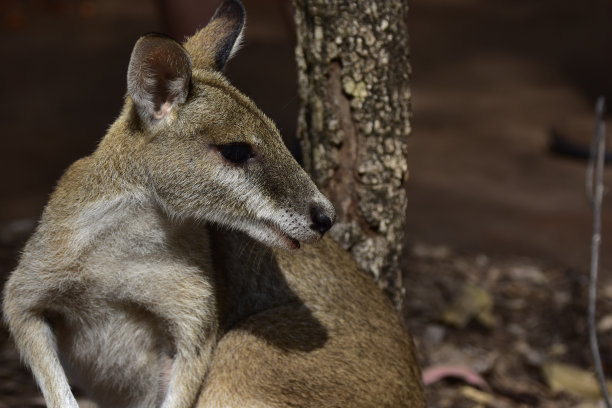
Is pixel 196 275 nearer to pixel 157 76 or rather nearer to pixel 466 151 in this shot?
pixel 157 76

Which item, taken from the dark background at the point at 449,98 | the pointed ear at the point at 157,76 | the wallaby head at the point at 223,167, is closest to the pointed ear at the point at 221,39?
the wallaby head at the point at 223,167

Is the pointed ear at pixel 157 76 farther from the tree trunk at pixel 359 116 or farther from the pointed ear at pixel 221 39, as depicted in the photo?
the tree trunk at pixel 359 116

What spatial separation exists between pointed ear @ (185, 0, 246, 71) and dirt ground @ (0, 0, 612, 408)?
1.70 ft

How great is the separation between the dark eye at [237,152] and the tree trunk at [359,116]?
0.93m

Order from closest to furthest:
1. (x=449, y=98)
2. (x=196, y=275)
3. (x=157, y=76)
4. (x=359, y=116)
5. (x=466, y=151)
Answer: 1. (x=157, y=76)
2. (x=196, y=275)
3. (x=359, y=116)
4. (x=466, y=151)
5. (x=449, y=98)

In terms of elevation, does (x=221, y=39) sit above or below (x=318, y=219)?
above

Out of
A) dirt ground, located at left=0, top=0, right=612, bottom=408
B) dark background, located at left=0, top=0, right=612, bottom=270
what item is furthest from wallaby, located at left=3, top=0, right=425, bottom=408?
dark background, located at left=0, top=0, right=612, bottom=270

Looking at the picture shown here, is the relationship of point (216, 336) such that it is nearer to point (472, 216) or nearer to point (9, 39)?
point (472, 216)

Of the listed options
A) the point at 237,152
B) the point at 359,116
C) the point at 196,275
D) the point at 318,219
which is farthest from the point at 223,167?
the point at 359,116

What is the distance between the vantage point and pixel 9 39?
519 inches

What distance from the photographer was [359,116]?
4352 millimetres

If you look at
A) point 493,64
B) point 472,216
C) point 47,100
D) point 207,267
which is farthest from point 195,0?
point 493,64

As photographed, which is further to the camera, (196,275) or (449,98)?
(449,98)

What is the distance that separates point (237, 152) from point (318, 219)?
0.43m
